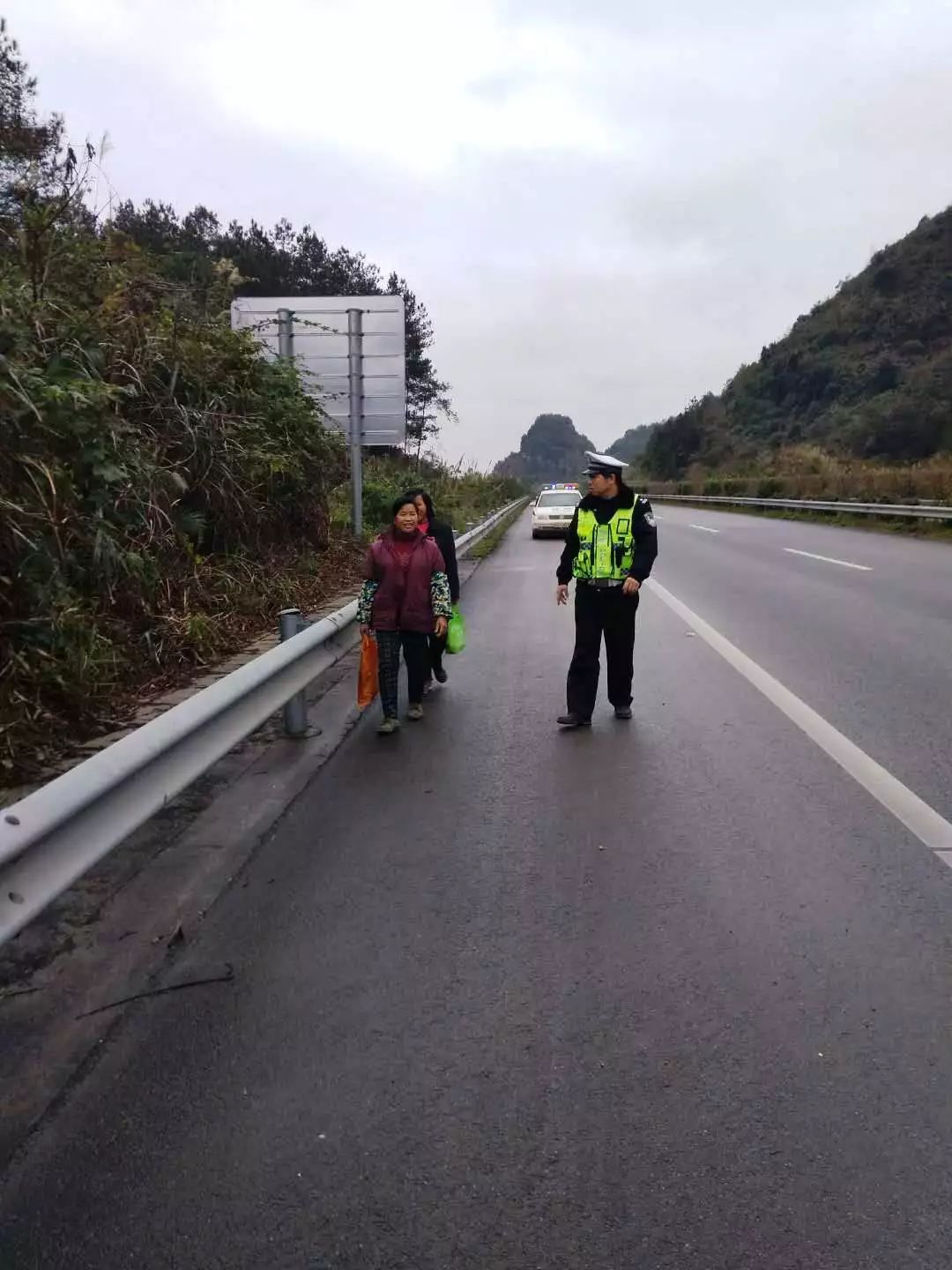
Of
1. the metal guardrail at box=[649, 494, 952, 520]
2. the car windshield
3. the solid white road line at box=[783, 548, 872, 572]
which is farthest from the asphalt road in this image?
the car windshield

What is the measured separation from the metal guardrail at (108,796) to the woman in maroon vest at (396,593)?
6.79 ft

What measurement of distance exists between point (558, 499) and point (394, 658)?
74.2 ft

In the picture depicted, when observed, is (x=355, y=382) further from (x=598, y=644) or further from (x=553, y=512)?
(x=553, y=512)

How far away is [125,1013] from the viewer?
133 inches

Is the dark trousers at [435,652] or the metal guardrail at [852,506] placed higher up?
the metal guardrail at [852,506]

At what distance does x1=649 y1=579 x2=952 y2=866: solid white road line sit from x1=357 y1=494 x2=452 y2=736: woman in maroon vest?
2.49m

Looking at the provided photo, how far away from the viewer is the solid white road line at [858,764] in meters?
4.82

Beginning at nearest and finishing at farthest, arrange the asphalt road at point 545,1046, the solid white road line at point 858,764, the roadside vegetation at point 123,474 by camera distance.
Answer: the asphalt road at point 545,1046, the solid white road line at point 858,764, the roadside vegetation at point 123,474

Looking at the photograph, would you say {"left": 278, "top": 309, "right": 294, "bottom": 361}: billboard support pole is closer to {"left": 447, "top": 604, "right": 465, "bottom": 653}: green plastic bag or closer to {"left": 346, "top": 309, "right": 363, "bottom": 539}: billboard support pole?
{"left": 346, "top": 309, "right": 363, "bottom": 539}: billboard support pole

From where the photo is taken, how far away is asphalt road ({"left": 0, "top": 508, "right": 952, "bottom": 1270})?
7.91 feet

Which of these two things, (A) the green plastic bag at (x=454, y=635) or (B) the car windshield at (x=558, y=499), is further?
(B) the car windshield at (x=558, y=499)

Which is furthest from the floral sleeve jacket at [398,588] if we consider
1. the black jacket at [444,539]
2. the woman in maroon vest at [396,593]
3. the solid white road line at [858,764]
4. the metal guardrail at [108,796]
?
the solid white road line at [858,764]

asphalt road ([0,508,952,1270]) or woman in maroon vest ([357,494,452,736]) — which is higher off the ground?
woman in maroon vest ([357,494,452,736])

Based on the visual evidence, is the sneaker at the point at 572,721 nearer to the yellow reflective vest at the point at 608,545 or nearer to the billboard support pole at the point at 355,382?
the yellow reflective vest at the point at 608,545
